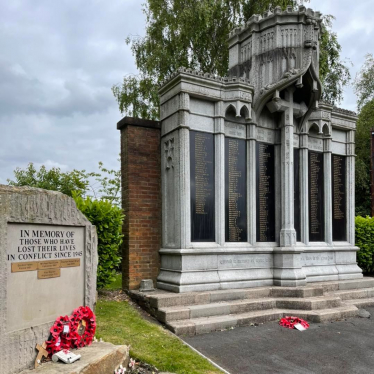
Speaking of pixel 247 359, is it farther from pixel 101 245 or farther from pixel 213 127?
pixel 213 127

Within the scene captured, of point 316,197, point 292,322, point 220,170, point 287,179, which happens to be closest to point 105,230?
point 220,170

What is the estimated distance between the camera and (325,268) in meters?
9.89

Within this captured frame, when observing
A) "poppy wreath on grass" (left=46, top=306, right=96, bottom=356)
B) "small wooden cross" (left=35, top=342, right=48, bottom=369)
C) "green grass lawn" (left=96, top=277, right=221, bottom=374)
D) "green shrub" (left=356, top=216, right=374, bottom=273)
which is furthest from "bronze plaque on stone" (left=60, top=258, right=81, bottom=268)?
"green shrub" (left=356, top=216, right=374, bottom=273)

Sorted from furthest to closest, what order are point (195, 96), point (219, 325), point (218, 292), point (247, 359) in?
1. point (195, 96)
2. point (218, 292)
3. point (219, 325)
4. point (247, 359)

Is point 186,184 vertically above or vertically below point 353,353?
above

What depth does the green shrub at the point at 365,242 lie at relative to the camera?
11773 mm

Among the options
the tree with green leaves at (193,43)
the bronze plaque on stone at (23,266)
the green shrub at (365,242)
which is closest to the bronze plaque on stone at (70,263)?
the bronze plaque on stone at (23,266)

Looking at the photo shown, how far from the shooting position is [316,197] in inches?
408

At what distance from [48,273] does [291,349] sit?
3.82 m

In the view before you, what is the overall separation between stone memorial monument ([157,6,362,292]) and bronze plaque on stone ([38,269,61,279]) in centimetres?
350

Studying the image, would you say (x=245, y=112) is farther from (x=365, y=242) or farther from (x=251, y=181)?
(x=365, y=242)

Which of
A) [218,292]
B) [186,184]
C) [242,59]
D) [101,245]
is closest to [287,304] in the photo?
[218,292]

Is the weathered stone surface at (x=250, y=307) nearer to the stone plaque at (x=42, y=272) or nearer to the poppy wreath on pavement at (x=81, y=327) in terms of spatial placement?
the poppy wreath on pavement at (x=81, y=327)

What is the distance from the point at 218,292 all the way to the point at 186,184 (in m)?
2.31
